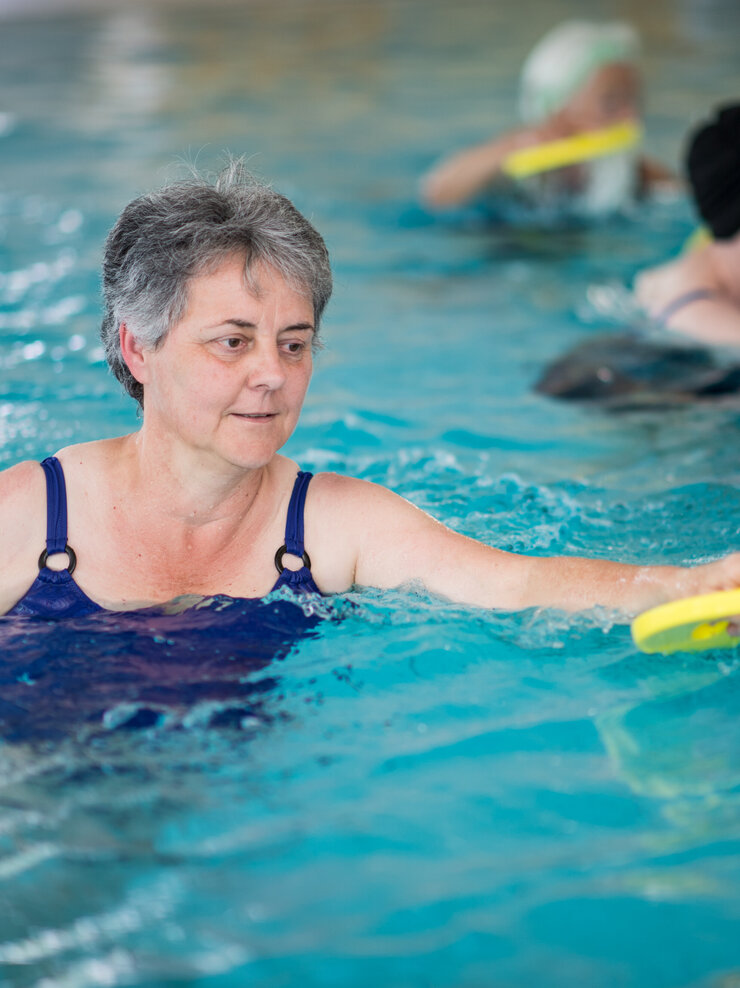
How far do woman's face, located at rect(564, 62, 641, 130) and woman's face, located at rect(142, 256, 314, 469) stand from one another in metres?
4.83

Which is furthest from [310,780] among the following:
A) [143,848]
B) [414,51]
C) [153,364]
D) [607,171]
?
[414,51]

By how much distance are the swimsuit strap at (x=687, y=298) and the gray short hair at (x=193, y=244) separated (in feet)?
9.66

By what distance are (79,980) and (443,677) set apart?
1208 millimetres

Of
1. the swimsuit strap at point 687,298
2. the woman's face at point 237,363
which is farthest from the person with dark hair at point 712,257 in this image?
the woman's face at point 237,363

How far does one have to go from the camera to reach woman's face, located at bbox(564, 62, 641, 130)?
23.1 ft

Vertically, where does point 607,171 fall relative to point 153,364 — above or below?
above

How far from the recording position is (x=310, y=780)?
2.66 m

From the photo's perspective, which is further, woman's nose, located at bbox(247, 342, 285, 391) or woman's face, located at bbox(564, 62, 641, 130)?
woman's face, located at bbox(564, 62, 641, 130)

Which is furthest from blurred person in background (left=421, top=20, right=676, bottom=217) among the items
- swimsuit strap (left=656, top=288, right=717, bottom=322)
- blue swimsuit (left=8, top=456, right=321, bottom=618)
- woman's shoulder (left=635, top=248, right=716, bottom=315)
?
blue swimsuit (left=8, top=456, right=321, bottom=618)

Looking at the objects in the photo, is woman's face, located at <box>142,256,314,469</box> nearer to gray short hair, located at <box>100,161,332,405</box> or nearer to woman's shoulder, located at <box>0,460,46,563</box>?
gray short hair, located at <box>100,161,332,405</box>

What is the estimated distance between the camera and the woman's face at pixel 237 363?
8.80 feet

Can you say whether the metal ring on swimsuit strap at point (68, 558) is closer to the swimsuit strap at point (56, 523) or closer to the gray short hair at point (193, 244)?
the swimsuit strap at point (56, 523)

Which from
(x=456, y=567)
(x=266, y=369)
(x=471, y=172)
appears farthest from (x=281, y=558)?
(x=471, y=172)

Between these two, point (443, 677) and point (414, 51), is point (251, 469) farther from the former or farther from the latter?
point (414, 51)
